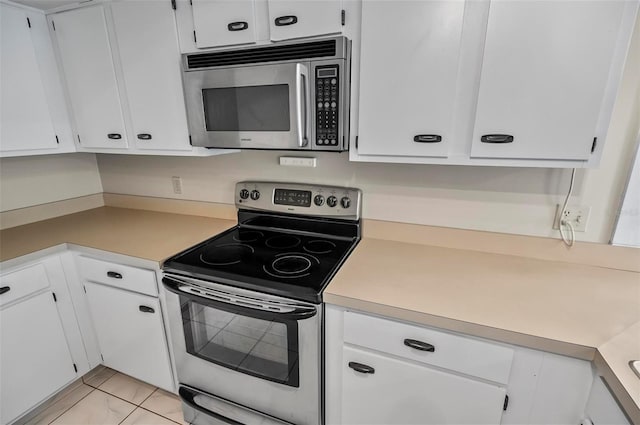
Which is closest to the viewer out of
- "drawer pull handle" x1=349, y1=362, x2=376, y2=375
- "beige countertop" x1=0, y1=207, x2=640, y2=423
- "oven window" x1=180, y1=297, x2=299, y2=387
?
"beige countertop" x1=0, y1=207, x2=640, y2=423

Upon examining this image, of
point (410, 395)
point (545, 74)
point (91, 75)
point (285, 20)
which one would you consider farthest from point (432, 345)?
point (91, 75)

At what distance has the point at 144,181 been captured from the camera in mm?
2270

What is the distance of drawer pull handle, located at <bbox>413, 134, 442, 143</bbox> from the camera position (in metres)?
1.19

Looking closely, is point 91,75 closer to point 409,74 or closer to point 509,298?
point 409,74

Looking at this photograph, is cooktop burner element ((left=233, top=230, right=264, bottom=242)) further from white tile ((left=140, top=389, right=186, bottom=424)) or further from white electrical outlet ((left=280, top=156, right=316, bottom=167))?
white tile ((left=140, top=389, right=186, bottom=424))

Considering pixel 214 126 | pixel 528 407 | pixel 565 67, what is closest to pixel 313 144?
pixel 214 126

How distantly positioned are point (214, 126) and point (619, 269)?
73.4 inches

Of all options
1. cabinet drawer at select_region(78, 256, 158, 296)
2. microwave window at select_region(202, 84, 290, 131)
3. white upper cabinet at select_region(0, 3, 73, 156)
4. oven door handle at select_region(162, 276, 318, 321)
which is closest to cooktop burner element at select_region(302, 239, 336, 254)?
oven door handle at select_region(162, 276, 318, 321)

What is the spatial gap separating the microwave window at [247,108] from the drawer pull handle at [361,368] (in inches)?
38.7

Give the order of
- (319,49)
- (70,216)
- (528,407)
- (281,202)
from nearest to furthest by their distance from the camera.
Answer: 1. (528,407)
2. (319,49)
3. (281,202)
4. (70,216)

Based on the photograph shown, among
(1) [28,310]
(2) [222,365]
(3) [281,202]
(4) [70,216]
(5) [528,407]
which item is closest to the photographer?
(5) [528,407]

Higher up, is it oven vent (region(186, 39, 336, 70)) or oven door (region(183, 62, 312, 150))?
oven vent (region(186, 39, 336, 70))

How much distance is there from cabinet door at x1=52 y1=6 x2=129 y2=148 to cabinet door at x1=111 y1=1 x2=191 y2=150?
0.37ft

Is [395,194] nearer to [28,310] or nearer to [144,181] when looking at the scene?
[144,181]
